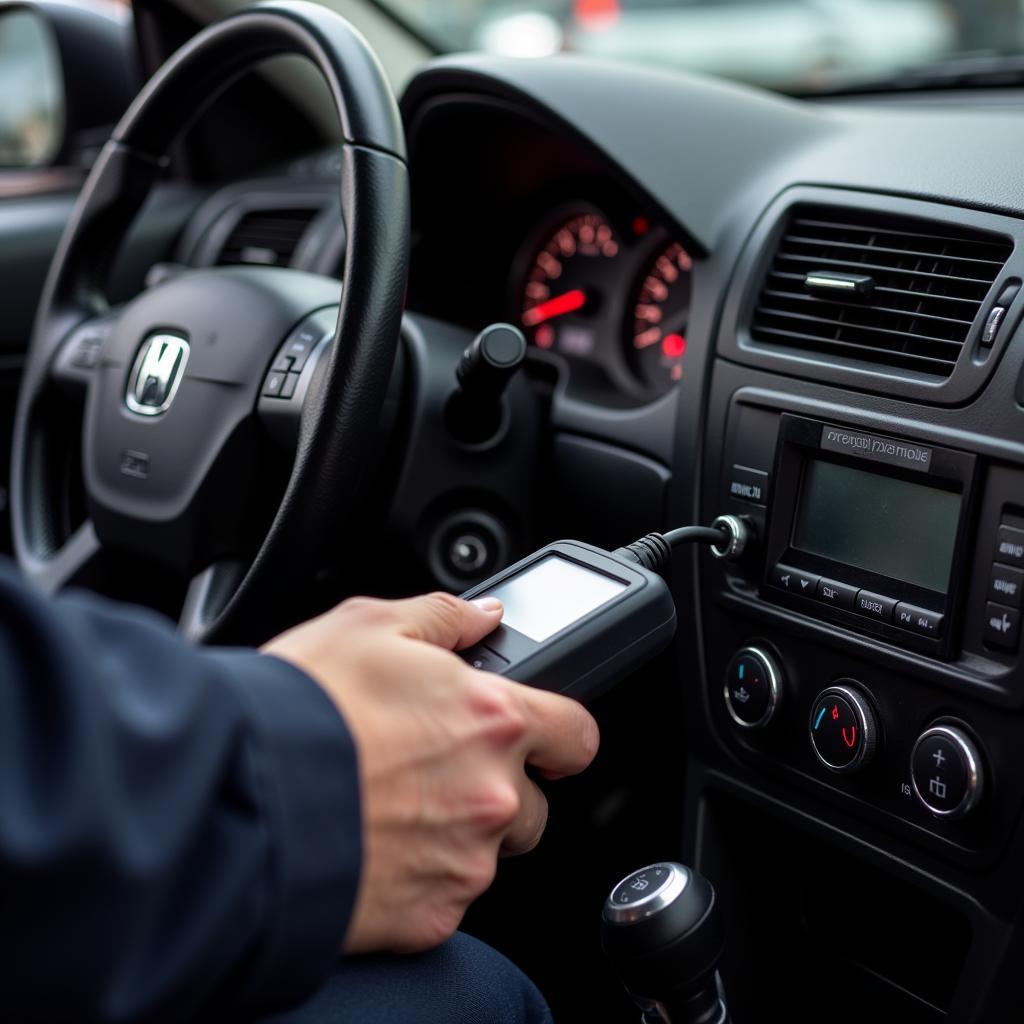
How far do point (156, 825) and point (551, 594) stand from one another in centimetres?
41

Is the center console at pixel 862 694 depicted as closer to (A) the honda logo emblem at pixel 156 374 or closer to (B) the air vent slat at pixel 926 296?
(B) the air vent slat at pixel 926 296

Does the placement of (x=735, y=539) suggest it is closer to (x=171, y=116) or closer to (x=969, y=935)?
(x=969, y=935)

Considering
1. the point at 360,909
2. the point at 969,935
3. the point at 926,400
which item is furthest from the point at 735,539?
the point at 360,909

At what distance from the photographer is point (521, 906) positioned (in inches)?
61.0

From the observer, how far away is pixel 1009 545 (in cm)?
93

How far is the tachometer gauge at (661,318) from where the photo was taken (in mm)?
1452

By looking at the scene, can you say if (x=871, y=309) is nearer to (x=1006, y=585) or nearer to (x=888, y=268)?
(x=888, y=268)

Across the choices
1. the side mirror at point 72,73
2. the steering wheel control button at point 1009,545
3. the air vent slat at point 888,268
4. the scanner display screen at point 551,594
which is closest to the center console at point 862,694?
the steering wheel control button at point 1009,545

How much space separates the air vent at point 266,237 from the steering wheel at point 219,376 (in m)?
0.38

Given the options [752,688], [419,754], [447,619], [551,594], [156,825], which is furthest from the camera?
[752,688]

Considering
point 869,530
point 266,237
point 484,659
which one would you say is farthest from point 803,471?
point 266,237

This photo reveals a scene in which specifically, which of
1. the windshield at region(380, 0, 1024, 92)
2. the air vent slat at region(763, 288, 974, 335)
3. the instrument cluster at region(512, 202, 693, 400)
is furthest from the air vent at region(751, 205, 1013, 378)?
the windshield at region(380, 0, 1024, 92)

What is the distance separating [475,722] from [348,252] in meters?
0.48

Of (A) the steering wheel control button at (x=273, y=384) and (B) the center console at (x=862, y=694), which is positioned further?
(A) the steering wheel control button at (x=273, y=384)
